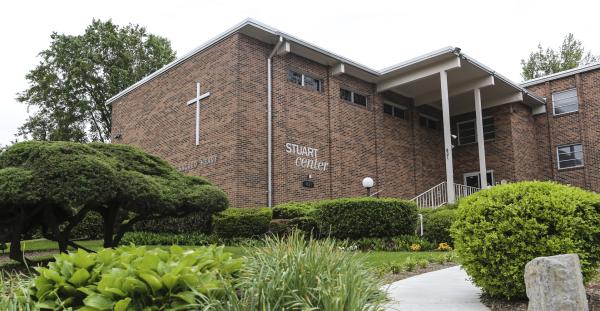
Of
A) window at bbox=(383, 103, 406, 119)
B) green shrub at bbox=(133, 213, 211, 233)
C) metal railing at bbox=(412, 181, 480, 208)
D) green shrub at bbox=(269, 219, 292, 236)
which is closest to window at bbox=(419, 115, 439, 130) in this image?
window at bbox=(383, 103, 406, 119)

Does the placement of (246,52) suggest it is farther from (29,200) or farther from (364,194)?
(29,200)

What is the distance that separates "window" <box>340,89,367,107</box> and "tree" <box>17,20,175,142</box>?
17041mm

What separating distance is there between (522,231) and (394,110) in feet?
54.1

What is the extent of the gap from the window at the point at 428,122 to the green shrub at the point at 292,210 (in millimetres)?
10641

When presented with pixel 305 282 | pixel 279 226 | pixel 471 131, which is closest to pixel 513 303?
pixel 305 282

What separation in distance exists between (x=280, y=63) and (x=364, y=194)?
580 cm

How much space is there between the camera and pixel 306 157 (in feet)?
55.5

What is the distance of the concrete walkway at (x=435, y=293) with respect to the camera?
5242 mm

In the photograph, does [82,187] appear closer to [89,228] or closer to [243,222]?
[243,222]

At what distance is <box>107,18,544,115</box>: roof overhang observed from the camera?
53.9 ft

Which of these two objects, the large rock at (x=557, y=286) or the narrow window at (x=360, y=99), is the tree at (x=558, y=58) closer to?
the narrow window at (x=360, y=99)

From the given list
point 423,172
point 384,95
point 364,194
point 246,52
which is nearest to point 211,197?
point 246,52

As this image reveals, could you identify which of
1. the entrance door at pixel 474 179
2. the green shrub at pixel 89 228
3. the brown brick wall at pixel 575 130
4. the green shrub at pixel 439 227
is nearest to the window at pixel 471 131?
the entrance door at pixel 474 179

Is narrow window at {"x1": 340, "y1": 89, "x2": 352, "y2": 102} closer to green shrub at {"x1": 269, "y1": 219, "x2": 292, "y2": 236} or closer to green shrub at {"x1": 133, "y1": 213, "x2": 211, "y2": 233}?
green shrub at {"x1": 269, "y1": 219, "x2": 292, "y2": 236}
